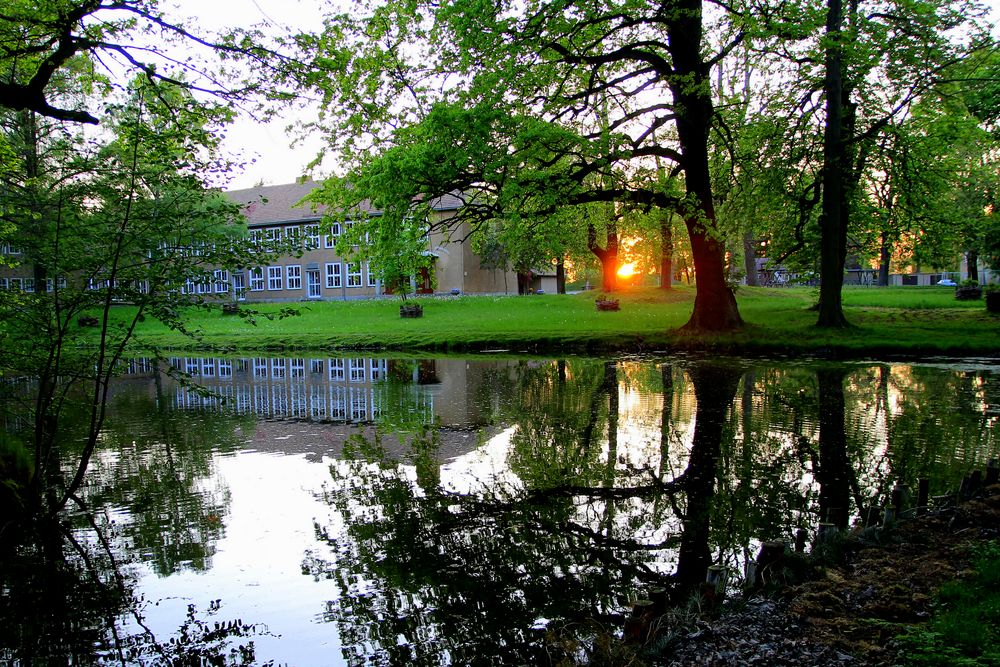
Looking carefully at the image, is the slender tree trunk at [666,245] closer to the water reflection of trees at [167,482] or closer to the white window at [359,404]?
the white window at [359,404]

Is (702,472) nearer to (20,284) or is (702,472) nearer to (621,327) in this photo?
(20,284)

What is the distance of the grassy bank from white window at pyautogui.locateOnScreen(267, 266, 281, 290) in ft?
50.5

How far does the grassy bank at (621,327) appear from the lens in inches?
873

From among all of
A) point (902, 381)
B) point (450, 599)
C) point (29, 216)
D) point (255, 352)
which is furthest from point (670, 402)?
point (255, 352)

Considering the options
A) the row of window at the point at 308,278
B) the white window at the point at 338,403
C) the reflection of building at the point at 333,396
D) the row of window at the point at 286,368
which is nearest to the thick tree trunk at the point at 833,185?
the reflection of building at the point at 333,396

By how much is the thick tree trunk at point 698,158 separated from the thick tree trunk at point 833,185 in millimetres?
3049

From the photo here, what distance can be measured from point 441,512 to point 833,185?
19727mm

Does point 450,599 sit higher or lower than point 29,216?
lower

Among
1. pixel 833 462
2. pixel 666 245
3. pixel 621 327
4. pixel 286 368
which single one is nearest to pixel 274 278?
pixel 666 245

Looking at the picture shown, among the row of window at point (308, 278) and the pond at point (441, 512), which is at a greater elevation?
the row of window at point (308, 278)

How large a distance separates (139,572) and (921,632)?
6150 millimetres

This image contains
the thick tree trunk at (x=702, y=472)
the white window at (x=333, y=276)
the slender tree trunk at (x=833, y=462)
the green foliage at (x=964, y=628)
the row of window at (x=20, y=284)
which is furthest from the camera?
the white window at (x=333, y=276)

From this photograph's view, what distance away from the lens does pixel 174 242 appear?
7910 mm

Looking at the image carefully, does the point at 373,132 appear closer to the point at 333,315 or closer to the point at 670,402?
the point at 670,402
